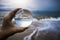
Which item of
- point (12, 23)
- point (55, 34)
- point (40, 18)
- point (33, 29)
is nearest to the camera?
point (12, 23)

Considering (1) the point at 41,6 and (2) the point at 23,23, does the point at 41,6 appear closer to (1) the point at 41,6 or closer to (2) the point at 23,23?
(1) the point at 41,6

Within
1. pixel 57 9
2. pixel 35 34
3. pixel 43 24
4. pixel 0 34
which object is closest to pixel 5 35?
pixel 0 34

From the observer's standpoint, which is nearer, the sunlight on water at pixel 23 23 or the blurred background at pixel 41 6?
the sunlight on water at pixel 23 23

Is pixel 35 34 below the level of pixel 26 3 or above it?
below

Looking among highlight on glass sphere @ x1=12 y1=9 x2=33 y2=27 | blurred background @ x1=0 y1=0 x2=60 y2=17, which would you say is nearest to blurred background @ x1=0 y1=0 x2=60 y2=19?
blurred background @ x1=0 y1=0 x2=60 y2=17

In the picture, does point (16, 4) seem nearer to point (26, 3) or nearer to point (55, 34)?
point (26, 3)

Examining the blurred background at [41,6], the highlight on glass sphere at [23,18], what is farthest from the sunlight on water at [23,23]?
the blurred background at [41,6]

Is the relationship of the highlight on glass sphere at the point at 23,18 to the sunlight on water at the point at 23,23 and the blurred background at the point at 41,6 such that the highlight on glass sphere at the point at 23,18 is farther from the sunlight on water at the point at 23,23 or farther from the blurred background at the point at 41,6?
the blurred background at the point at 41,6

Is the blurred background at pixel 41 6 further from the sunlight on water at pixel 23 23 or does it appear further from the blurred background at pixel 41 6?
the sunlight on water at pixel 23 23

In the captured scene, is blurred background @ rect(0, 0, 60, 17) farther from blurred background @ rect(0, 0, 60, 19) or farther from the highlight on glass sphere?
the highlight on glass sphere
